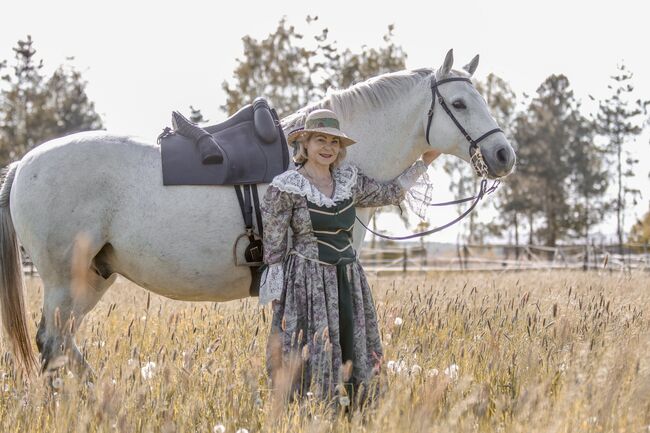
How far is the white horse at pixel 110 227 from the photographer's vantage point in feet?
13.9

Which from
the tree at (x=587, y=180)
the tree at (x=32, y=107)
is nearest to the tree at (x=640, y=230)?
the tree at (x=587, y=180)

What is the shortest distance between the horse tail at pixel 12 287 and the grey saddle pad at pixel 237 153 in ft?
3.65

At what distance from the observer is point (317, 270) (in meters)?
3.85

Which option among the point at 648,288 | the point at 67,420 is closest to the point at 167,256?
the point at 67,420

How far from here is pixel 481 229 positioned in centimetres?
4341

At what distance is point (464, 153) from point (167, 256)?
200 cm

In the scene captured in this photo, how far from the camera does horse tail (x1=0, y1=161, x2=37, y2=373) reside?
4.37 m

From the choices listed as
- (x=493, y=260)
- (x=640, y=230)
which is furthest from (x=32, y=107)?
(x=640, y=230)

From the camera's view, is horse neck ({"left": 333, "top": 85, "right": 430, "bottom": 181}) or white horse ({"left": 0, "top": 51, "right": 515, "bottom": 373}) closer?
white horse ({"left": 0, "top": 51, "right": 515, "bottom": 373})

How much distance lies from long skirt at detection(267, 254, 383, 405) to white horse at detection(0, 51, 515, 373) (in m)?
0.52

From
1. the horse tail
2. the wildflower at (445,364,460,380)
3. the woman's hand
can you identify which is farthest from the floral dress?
the horse tail

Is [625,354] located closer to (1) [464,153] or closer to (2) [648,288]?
(1) [464,153]

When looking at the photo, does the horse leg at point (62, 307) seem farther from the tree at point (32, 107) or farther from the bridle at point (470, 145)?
the tree at point (32, 107)

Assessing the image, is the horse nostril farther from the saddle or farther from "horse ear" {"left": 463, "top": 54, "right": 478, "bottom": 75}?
the saddle
